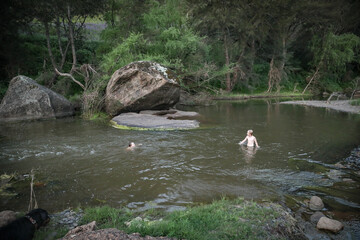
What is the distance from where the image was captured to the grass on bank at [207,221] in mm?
4352

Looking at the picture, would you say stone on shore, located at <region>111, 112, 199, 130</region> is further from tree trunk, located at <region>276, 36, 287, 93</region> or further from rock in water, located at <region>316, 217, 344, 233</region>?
tree trunk, located at <region>276, 36, 287, 93</region>

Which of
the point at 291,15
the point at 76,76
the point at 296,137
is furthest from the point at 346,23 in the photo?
the point at 76,76

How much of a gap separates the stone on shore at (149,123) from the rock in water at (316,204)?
8639mm

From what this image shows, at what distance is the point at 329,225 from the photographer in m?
5.18

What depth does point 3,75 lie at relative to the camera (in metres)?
24.2

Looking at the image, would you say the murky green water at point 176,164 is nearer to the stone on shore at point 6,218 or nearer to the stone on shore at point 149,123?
the stone on shore at point 149,123

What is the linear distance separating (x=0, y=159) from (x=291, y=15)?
96.2 feet

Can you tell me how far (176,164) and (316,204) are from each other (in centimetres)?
432

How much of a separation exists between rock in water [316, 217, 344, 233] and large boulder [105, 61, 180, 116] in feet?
40.5

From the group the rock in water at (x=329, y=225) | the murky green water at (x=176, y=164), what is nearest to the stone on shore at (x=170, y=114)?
the murky green water at (x=176, y=164)

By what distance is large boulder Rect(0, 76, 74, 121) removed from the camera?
57.6ft

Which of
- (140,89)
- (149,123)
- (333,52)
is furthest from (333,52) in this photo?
(149,123)

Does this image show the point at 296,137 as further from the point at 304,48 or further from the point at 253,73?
the point at 304,48

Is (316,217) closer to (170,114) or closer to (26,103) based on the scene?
(170,114)
